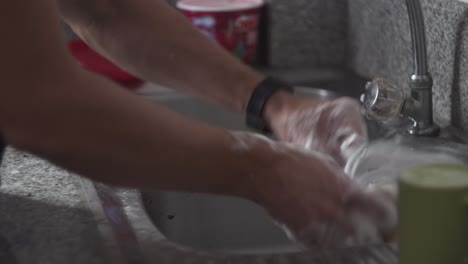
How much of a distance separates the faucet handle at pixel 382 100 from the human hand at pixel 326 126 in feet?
0.22

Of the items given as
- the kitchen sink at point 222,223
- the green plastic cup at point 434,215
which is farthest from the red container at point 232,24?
the green plastic cup at point 434,215

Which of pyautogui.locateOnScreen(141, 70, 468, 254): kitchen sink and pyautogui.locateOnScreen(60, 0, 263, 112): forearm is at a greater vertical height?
pyautogui.locateOnScreen(60, 0, 263, 112): forearm

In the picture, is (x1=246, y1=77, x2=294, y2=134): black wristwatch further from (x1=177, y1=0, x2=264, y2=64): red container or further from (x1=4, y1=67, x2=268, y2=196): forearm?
(x1=177, y1=0, x2=264, y2=64): red container

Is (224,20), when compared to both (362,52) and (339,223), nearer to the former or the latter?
(362,52)

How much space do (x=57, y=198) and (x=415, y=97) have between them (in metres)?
0.53

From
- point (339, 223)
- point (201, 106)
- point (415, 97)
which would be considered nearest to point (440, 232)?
point (339, 223)

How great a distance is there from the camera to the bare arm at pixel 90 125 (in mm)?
635

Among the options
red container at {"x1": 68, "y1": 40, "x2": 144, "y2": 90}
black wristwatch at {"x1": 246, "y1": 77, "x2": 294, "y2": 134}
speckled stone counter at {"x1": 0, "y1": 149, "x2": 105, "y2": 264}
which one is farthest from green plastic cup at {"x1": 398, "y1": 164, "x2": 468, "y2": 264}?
red container at {"x1": 68, "y1": 40, "x2": 144, "y2": 90}

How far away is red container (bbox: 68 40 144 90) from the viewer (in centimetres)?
150

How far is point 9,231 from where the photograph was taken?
33.0 inches

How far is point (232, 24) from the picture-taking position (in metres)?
1.55

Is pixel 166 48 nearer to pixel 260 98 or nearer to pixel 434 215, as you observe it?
pixel 260 98

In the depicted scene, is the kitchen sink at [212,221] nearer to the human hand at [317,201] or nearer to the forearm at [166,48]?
the human hand at [317,201]

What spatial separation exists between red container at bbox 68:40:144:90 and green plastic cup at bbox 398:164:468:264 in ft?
3.11
